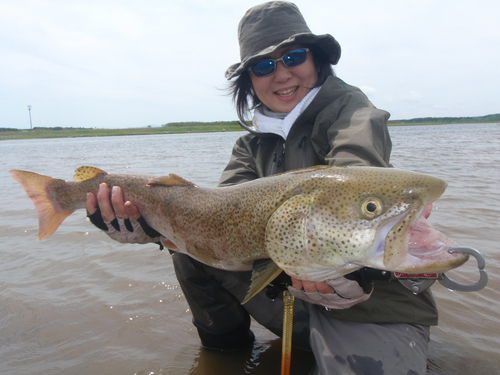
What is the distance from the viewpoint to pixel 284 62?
3.22 metres

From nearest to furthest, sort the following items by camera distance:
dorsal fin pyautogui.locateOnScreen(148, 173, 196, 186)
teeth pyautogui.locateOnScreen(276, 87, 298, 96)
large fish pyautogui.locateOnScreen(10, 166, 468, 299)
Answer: large fish pyautogui.locateOnScreen(10, 166, 468, 299)
dorsal fin pyautogui.locateOnScreen(148, 173, 196, 186)
teeth pyautogui.locateOnScreen(276, 87, 298, 96)

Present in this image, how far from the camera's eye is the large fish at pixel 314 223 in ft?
5.60

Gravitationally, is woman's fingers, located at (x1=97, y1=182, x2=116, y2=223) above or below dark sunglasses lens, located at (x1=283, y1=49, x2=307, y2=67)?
below

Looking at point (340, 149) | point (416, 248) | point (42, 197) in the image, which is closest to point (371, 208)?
point (416, 248)

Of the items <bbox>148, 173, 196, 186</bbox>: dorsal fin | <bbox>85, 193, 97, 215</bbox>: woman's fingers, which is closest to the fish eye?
<bbox>148, 173, 196, 186</bbox>: dorsal fin

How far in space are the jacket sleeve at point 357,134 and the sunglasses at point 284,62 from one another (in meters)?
0.66

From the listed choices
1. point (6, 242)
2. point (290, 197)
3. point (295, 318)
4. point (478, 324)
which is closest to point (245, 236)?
point (290, 197)

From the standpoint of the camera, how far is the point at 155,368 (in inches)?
115

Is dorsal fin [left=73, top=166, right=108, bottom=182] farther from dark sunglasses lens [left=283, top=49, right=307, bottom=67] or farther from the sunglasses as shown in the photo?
dark sunglasses lens [left=283, top=49, right=307, bottom=67]

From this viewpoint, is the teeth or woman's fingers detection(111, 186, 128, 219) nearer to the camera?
woman's fingers detection(111, 186, 128, 219)

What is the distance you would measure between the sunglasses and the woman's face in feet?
0.12

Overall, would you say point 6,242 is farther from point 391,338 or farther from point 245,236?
point 391,338

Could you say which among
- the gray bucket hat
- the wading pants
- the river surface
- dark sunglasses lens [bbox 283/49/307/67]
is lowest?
the river surface

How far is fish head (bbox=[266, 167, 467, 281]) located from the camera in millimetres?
1665
